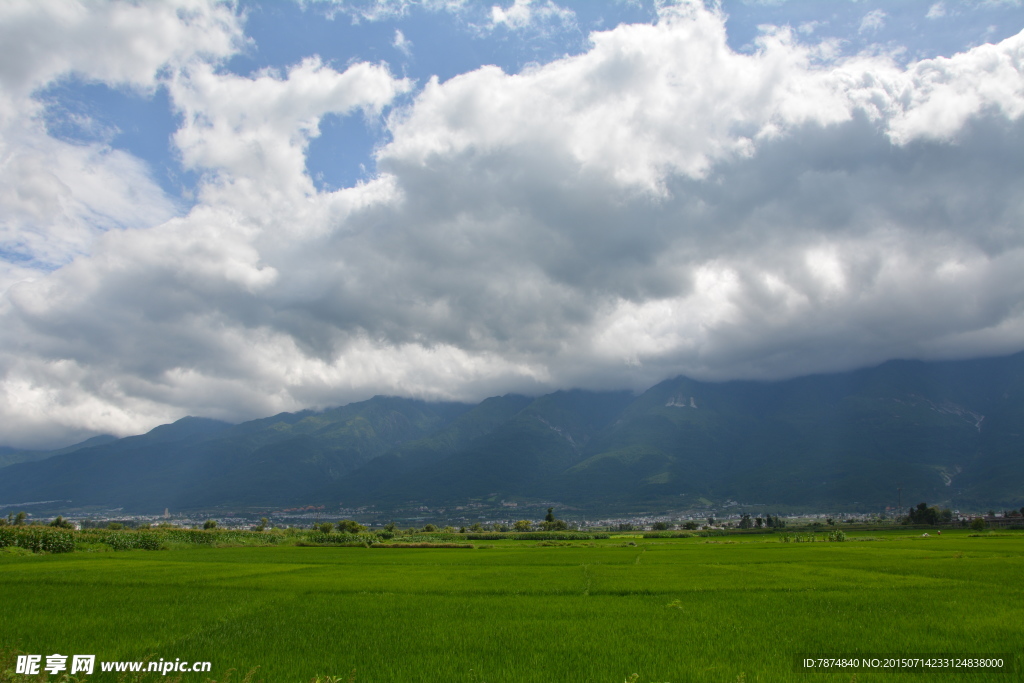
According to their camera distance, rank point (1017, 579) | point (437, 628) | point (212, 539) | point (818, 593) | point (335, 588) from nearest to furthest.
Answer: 1. point (437, 628)
2. point (818, 593)
3. point (1017, 579)
4. point (335, 588)
5. point (212, 539)

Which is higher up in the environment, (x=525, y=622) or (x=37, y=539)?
(x=525, y=622)

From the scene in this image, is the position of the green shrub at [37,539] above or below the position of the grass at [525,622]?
below

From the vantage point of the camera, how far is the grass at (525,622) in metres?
10.7

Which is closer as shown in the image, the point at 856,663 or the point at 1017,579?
the point at 856,663

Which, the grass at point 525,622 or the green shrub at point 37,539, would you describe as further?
the green shrub at point 37,539

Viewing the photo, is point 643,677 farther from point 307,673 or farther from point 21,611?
point 21,611

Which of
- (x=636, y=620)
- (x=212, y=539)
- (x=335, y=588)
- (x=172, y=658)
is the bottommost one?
(x=212, y=539)

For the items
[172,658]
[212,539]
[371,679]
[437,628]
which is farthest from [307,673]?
[212,539]

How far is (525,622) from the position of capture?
49.4 ft

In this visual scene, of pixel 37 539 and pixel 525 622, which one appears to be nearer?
pixel 525 622

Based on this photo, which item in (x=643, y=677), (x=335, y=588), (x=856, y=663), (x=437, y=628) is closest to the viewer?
(x=643, y=677)

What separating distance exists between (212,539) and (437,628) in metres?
64.9

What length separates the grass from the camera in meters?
10.7

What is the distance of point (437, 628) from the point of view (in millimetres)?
14383
